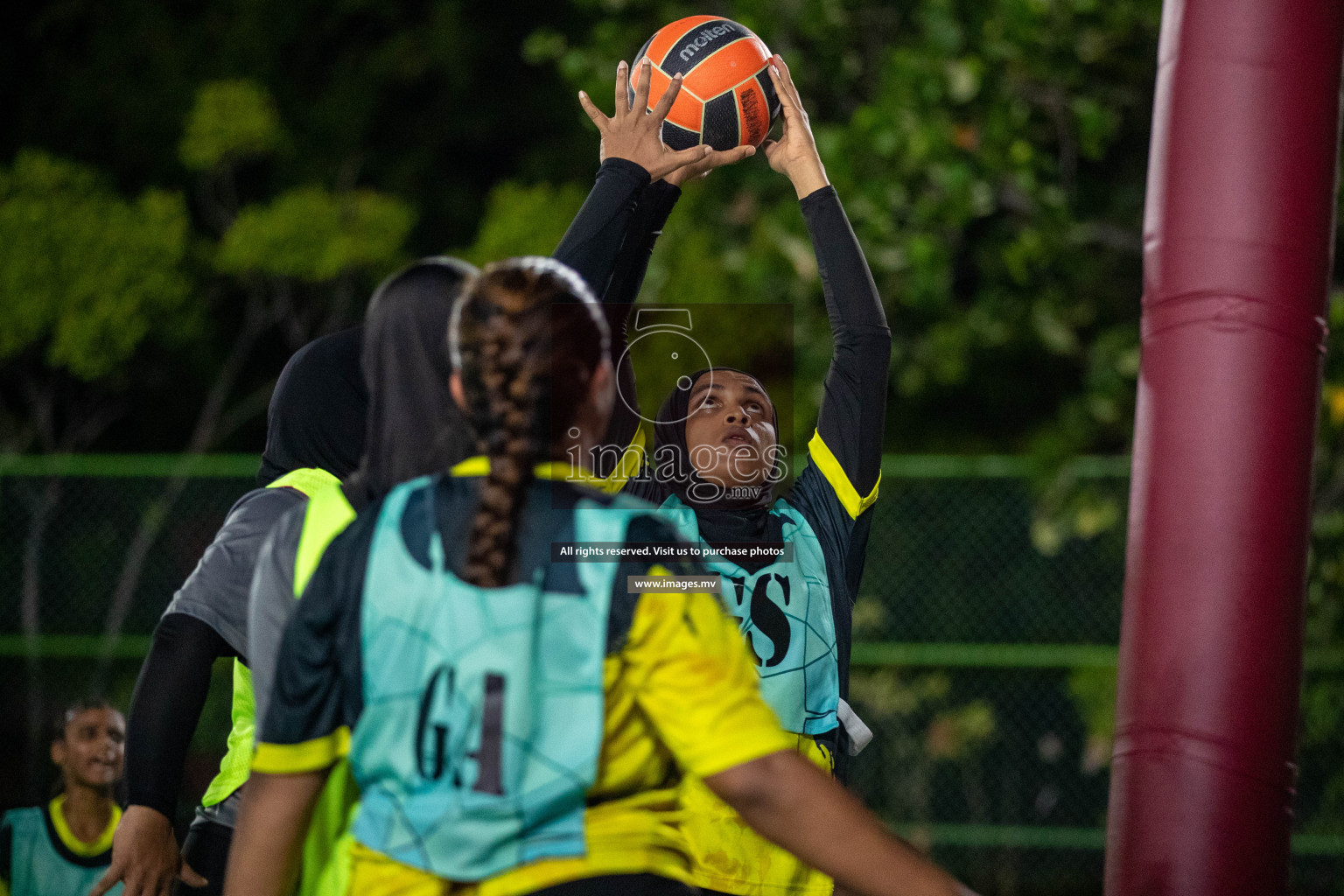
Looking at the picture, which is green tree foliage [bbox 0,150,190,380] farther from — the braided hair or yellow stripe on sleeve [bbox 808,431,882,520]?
the braided hair

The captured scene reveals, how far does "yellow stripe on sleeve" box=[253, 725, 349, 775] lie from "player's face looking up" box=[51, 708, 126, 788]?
2841 mm

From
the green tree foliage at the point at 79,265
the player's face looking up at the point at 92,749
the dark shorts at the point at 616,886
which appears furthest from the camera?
the green tree foliage at the point at 79,265

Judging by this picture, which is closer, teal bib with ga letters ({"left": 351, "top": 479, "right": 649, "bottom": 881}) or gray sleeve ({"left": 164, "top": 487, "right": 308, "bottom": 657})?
teal bib with ga letters ({"left": 351, "top": 479, "right": 649, "bottom": 881})

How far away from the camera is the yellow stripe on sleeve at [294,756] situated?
165cm

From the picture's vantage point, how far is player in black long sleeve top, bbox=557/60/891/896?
249cm

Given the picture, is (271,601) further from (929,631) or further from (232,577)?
(929,631)

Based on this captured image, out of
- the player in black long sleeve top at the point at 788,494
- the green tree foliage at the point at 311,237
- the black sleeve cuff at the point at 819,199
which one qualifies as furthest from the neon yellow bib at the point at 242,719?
the green tree foliage at the point at 311,237

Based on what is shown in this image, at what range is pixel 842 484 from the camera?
2.72 metres

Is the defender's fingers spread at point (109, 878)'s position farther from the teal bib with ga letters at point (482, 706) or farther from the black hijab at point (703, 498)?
the black hijab at point (703, 498)

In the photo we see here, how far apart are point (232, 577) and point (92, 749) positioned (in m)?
2.36

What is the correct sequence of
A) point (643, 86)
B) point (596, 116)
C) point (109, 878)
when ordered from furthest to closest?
point (643, 86) → point (596, 116) → point (109, 878)

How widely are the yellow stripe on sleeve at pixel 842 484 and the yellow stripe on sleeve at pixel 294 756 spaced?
4.44ft

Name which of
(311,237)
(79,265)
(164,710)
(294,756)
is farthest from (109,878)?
(311,237)

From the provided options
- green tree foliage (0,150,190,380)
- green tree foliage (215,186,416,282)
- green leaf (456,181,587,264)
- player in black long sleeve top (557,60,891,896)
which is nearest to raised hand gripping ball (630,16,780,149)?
player in black long sleeve top (557,60,891,896)
